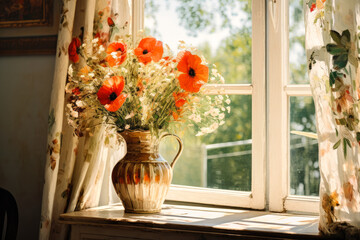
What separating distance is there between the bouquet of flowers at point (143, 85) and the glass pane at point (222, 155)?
20 centimetres

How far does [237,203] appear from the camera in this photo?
2.10 meters

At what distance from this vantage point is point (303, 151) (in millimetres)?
2008

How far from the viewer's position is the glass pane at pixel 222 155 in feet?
6.98

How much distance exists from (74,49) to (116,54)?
279 millimetres

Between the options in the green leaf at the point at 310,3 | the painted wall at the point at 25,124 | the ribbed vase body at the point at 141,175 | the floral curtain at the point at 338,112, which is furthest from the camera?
the painted wall at the point at 25,124

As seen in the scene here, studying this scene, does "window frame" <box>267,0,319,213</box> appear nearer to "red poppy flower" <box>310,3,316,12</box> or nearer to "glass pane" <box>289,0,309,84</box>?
"glass pane" <box>289,0,309,84</box>

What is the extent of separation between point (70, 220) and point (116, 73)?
61 cm

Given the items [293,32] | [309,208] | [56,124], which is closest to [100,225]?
[56,124]

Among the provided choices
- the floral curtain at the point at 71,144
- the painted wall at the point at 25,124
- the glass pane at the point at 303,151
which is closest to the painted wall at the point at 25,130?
the painted wall at the point at 25,124

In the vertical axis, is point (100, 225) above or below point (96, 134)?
below

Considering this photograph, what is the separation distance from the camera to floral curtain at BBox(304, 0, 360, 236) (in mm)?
1512

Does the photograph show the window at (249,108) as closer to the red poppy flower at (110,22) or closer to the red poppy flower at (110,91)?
the red poppy flower at (110,22)

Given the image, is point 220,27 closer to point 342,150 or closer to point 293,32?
point 293,32

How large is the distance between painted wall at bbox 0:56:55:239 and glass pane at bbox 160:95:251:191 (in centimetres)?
60
